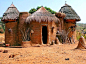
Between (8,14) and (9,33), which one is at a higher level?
(8,14)

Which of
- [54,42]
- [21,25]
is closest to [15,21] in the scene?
[21,25]

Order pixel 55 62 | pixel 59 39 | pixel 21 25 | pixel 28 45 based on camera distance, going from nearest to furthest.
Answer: pixel 55 62 < pixel 28 45 < pixel 21 25 < pixel 59 39

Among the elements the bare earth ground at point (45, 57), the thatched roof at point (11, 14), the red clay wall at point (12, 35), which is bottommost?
the bare earth ground at point (45, 57)

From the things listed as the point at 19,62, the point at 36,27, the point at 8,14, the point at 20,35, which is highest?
the point at 8,14

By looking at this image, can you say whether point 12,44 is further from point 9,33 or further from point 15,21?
point 15,21

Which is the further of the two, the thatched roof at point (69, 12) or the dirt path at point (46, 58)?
the thatched roof at point (69, 12)

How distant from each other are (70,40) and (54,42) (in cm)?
309

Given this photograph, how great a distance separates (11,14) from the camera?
13.9 meters

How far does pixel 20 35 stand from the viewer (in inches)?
525

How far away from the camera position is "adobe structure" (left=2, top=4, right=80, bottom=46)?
41.5ft

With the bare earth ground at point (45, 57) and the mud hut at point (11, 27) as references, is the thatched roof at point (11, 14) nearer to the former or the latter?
the mud hut at point (11, 27)

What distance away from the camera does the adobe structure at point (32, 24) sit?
41.5ft

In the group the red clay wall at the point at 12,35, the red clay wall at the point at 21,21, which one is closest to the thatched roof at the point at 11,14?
the red clay wall at the point at 12,35

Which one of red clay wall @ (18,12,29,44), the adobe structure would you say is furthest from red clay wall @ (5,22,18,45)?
red clay wall @ (18,12,29,44)
